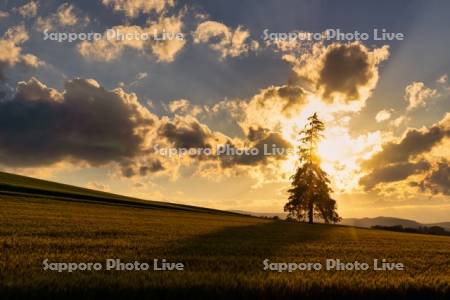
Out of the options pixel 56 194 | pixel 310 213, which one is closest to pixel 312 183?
pixel 310 213

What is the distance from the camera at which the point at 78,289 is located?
23.8 ft

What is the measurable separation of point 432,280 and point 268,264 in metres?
3.87

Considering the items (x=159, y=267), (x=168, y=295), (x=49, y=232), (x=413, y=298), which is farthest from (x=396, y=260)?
(x=49, y=232)

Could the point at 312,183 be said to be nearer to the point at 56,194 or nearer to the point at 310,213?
the point at 310,213

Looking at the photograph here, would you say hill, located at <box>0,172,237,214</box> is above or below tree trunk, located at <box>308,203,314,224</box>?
above

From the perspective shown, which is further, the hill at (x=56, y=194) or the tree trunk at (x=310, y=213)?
the tree trunk at (x=310, y=213)

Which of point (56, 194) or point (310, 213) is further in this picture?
point (310, 213)

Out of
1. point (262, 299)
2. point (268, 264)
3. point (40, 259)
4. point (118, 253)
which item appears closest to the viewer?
point (262, 299)

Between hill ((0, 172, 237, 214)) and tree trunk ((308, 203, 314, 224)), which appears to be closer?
hill ((0, 172, 237, 214))

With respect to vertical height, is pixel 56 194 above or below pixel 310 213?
above

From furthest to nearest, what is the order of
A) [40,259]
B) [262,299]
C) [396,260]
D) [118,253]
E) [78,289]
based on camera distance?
1. [396,260]
2. [118,253]
3. [40,259]
4. [262,299]
5. [78,289]

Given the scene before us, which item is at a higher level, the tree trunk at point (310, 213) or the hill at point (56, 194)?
the hill at point (56, 194)

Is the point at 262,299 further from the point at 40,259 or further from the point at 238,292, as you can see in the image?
the point at 40,259

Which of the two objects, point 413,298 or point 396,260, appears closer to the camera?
point 413,298
